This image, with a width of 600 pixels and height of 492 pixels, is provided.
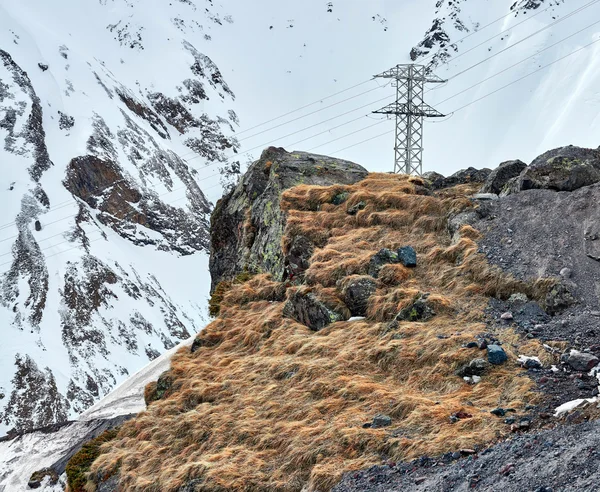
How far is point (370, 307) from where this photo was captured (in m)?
13.4

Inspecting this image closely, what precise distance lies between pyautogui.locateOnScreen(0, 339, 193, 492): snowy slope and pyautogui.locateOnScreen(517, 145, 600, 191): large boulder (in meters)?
10.3

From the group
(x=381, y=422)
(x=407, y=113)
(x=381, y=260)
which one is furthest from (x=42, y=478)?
(x=407, y=113)

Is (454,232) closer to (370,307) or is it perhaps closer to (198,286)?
(370,307)

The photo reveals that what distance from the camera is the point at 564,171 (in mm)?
15438

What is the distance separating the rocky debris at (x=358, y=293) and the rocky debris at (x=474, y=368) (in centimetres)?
359

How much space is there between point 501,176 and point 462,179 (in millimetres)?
2237

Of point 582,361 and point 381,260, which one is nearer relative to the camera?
point 582,361

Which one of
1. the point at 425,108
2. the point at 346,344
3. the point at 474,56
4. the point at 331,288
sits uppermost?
the point at 474,56

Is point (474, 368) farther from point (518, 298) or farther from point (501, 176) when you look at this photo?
point (501, 176)

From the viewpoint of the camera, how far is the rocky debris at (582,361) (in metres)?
9.46

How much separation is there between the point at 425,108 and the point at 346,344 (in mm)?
25663

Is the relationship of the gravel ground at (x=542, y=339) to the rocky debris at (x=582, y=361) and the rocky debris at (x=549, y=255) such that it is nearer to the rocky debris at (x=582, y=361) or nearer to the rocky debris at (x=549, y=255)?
the rocky debris at (x=549, y=255)

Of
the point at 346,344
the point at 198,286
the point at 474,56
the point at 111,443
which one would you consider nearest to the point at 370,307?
the point at 346,344

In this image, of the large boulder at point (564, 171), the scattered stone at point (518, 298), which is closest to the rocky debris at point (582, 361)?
the scattered stone at point (518, 298)
